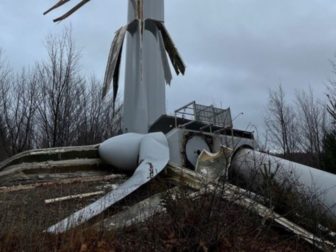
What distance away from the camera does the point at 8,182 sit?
12.2 meters

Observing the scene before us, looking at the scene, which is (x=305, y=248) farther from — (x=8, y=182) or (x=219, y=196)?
(x=8, y=182)

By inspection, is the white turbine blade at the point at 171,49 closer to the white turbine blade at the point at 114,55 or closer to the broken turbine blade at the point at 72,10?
the white turbine blade at the point at 114,55

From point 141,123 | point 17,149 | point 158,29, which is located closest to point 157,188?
point 141,123

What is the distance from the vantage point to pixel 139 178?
9.90 meters

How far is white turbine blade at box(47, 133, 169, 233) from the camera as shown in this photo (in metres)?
6.73

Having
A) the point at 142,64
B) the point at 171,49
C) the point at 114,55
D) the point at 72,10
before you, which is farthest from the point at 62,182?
the point at 72,10

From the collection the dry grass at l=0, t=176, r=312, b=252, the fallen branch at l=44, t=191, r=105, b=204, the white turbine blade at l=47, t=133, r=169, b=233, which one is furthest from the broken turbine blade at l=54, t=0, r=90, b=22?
the dry grass at l=0, t=176, r=312, b=252

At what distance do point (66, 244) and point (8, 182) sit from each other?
7308mm

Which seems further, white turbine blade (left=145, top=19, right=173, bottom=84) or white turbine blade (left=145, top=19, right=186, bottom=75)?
white turbine blade (left=145, top=19, right=186, bottom=75)

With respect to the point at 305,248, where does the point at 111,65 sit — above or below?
above

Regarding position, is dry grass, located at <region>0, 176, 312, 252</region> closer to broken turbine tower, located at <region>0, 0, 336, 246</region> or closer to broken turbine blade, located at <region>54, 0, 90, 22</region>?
broken turbine tower, located at <region>0, 0, 336, 246</region>

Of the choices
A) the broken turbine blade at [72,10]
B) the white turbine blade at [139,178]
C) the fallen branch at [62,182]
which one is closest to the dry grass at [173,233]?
the white turbine blade at [139,178]

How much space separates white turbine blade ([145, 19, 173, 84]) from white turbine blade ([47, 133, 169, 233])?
5.84 m

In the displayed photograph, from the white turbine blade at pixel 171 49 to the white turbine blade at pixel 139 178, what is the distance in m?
6.16
